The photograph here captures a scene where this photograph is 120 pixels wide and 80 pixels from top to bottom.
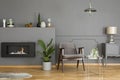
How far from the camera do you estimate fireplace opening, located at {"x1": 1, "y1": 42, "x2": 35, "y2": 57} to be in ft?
24.4

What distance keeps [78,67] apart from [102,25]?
1.45m

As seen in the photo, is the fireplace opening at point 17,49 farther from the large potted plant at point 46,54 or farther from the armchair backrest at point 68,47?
the armchair backrest at point 68,47

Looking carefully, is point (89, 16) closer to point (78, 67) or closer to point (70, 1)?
point (70, 1)

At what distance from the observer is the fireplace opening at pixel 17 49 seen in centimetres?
745

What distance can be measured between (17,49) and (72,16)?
73.3 inches

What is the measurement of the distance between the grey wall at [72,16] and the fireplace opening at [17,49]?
673mm

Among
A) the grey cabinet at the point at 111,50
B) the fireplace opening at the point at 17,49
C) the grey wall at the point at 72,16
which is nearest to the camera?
the fireplace opening at the point at 17,49

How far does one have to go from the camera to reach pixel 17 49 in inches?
296

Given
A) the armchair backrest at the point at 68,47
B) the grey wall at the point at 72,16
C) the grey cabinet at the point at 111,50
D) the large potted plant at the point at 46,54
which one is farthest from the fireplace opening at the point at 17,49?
the grey cabinet at the point at 111,50

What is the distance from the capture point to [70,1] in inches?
310

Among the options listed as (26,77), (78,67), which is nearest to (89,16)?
(78,67)

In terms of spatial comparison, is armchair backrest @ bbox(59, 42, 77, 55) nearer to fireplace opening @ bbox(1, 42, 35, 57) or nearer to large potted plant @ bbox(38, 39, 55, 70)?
large potted plant @ bbox(38, 39, 55, 70)

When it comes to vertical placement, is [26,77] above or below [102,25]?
below

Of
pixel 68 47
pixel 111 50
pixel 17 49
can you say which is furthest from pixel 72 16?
pixel 17 49
